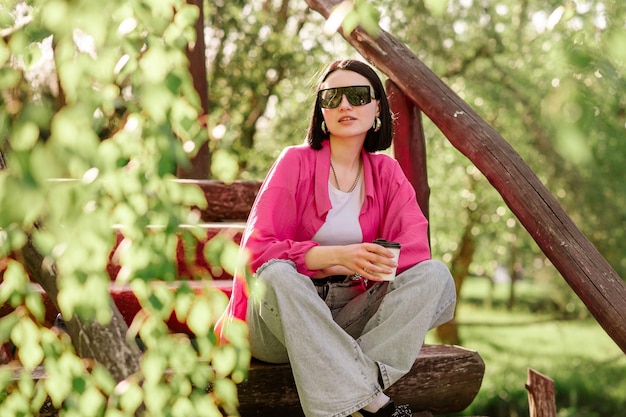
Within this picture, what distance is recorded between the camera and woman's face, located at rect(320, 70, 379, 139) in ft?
8.75

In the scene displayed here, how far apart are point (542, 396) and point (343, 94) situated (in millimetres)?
1690

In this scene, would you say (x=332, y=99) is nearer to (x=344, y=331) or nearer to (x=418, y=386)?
(x=344, y=331)

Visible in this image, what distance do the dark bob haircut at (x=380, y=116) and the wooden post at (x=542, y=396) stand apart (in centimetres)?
136

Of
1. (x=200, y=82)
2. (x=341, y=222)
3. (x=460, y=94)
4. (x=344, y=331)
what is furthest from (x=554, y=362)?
(x=344, y=331)

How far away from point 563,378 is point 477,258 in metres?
3.11

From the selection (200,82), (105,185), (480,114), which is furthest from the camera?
(480,114)

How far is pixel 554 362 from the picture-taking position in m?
12.0

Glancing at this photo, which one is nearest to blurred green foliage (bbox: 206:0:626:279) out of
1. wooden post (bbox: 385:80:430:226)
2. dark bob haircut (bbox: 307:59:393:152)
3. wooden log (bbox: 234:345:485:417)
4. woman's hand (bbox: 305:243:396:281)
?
wooden post (bbox: 385:80:430:226)

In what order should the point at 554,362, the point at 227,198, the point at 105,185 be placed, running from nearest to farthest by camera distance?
the point at 105,185 → the point at 227,198 → the point at 554,362

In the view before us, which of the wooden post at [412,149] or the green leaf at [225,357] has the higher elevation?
the wooden post at [412,149]

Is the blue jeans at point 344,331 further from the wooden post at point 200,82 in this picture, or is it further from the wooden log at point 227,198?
the wooden post at point 200,82

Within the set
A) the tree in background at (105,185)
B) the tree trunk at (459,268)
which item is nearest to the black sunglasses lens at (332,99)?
the tree in background at (105,185)

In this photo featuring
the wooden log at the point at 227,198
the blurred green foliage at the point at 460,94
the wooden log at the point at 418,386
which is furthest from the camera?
the blurred green foliage at the point at 460,94

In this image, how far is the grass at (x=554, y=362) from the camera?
9062 mm
